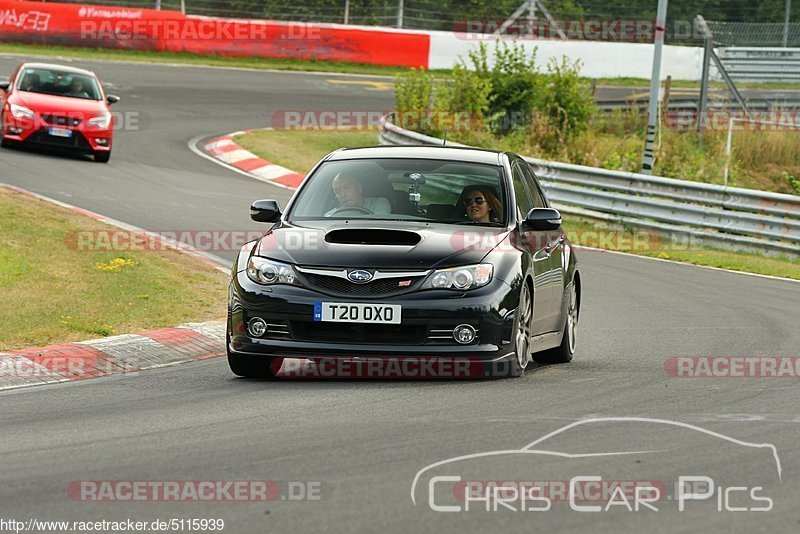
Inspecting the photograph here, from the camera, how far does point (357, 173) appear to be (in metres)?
9.64

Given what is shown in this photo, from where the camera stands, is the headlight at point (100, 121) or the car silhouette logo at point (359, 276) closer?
the car silhouette logo at point (359, 276)

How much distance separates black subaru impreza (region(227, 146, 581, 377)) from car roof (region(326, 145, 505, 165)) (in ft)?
0.06

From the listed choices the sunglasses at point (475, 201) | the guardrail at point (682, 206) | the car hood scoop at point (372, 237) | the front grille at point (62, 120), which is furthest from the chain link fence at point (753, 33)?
the car hood scoop at point (372, 237)

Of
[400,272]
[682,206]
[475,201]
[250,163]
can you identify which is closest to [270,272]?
[400,272]

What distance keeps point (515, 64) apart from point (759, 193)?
10.3 metres

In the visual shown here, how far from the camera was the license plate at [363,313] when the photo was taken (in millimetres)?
8266

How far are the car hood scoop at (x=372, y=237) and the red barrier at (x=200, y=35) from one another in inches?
1246

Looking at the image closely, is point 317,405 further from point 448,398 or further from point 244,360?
point 244,360

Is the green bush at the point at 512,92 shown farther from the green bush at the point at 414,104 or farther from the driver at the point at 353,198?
the driver at the point at 353,198

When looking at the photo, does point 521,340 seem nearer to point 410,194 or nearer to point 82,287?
point 410,194

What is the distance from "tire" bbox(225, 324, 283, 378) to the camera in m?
8.80

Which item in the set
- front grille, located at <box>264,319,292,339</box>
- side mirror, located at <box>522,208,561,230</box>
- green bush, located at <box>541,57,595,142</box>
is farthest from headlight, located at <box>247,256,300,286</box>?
green bush, located at <box>541,57,595,142</box>

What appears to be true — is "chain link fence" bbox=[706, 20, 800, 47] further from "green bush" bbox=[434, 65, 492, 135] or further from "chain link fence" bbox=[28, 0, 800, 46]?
"green bush" bbox=[434, 65, 492, 135]

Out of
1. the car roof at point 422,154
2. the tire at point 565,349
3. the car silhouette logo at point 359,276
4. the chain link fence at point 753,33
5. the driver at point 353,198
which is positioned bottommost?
the tire at point 565,349
